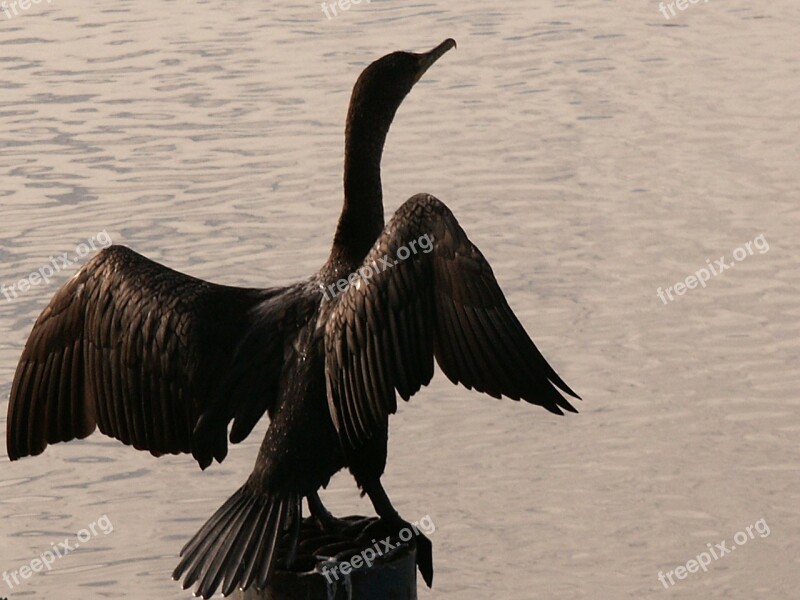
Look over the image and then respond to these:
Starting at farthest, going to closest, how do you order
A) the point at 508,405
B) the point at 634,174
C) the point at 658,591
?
the point at 634,174, the point at 508,405, the point at 658,591

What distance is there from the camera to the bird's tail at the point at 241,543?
4492 mm

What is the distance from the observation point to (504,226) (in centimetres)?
1008

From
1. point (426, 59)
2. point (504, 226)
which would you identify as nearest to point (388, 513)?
point (426, 59)

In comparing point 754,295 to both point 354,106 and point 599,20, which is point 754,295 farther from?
point 599,20

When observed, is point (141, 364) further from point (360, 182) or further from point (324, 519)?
point (360, 182)

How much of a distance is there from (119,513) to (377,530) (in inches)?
112

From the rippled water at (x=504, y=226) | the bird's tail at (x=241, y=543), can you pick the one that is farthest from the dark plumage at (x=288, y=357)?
the rippled water at (x=504, y=226)

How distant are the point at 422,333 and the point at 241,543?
2.42 ft

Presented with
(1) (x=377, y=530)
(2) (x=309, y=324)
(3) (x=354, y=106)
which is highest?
(3) (x=354, y=106)

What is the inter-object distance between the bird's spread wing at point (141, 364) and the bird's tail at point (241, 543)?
259 millimetres

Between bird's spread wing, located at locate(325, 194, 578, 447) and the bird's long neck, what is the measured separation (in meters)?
0.45

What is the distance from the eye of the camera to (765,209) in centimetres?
1026

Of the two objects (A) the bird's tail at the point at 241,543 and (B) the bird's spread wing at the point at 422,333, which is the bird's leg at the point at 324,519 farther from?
(B) the bird's spread wing at the point at 422,333

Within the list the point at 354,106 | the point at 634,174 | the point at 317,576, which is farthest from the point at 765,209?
the point at 317,576
